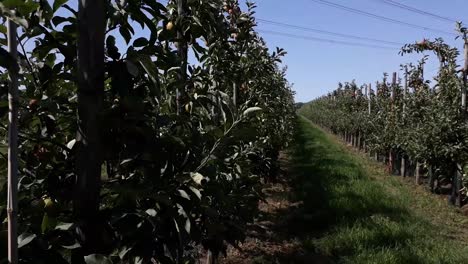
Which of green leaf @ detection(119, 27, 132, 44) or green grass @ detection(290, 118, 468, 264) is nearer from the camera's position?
green leaf @ detection(119, 27, 132, 44)

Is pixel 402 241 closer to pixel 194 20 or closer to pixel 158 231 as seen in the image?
pixel 194 20

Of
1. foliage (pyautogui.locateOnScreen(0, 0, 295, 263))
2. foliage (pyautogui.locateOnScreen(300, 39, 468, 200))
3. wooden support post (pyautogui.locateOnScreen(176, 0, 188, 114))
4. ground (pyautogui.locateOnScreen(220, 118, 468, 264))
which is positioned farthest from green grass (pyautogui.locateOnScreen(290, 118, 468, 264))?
foliage (pyautogui.locateOnScreen(0, 0, 295, 263))

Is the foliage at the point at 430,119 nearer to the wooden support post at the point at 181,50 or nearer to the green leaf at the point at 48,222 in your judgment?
the wooden support post at the point at 181,50

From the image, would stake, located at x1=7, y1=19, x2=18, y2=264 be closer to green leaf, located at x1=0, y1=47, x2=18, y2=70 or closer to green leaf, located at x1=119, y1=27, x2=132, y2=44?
green leaf, located at x1=0, y1=47, x2=18, y2=70

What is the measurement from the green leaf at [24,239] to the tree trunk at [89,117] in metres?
0.14

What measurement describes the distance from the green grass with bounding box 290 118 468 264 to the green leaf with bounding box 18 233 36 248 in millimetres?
3967

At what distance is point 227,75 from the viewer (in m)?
3.52

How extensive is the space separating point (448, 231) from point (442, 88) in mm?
3664

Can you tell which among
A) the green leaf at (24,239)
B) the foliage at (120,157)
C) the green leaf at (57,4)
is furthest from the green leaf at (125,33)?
the green leaf at (24,239)

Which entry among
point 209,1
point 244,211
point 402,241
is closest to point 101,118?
point 209,1

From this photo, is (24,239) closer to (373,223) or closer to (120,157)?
(120,157)

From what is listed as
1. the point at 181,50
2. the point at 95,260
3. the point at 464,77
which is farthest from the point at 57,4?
the point at 464,77

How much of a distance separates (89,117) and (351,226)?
16.5 feet

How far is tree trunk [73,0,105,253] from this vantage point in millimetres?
1317
